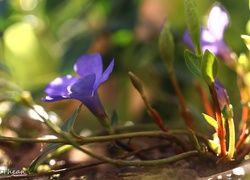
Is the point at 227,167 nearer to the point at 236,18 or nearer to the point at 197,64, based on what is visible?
the point at 197,64

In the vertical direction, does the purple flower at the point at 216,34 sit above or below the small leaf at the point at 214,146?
above

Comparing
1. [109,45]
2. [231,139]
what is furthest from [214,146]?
[109,45]

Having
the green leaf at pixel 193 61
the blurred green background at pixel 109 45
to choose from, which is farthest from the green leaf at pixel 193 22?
the blurred green background at pixel 109 45

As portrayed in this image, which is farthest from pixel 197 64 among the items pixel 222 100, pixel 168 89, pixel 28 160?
pixel 168 89

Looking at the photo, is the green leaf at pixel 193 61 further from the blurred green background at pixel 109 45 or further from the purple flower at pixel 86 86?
the blurred green background at pixel 109 45

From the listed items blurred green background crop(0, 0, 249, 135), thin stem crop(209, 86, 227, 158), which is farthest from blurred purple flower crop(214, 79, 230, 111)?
blurred green background crop(0, 0, 249, 135)

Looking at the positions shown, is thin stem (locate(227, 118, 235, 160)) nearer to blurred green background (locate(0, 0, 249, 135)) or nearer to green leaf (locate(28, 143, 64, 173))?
green leaf (locate(28, 143, 64, 173))
